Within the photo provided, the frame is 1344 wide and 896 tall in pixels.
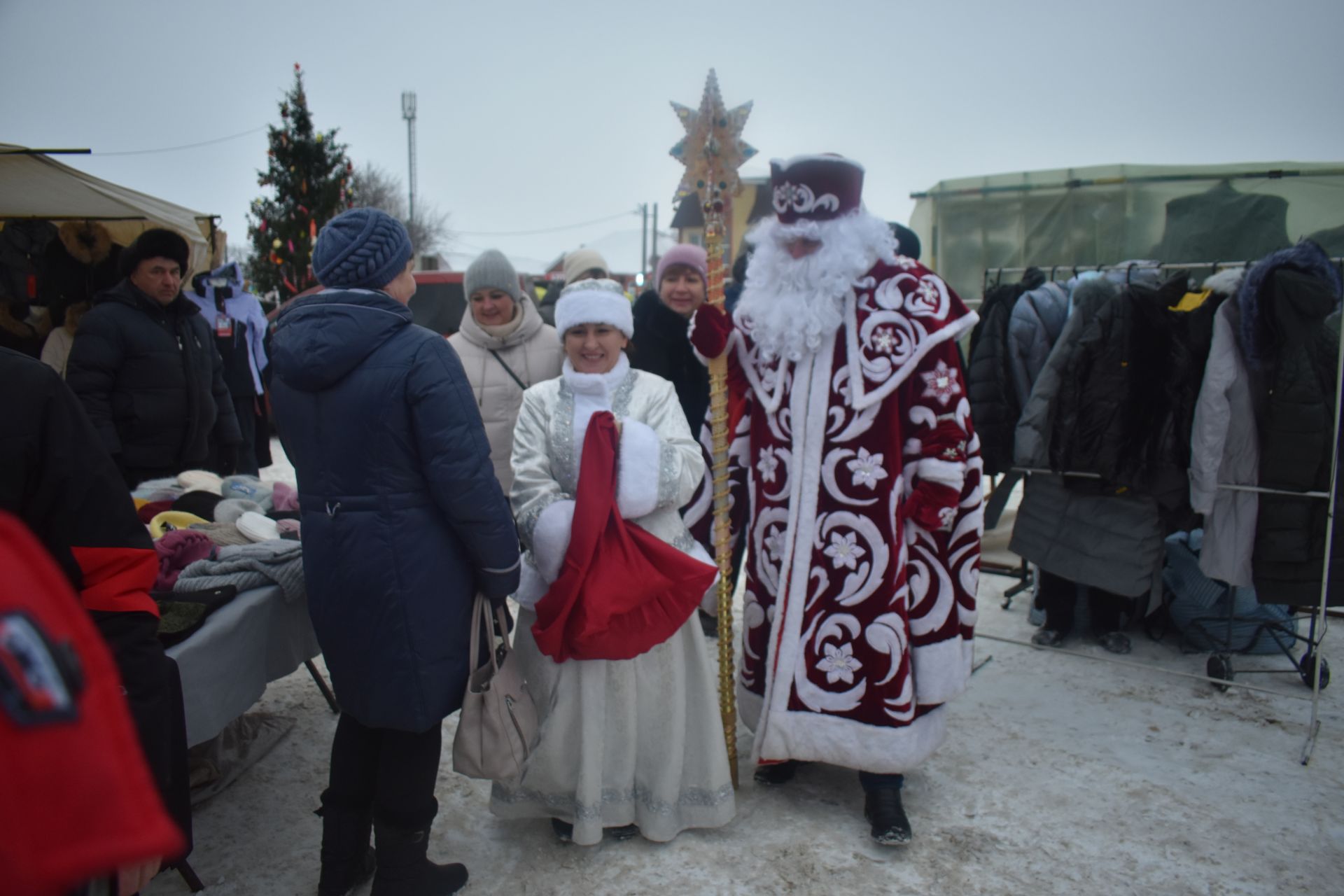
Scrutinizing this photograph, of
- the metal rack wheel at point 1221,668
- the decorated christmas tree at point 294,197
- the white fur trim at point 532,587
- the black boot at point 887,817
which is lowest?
the black boot at point 887,817

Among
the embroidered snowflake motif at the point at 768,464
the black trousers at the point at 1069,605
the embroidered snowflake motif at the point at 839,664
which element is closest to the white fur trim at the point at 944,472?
the embroidered snowflake motif at the point at 768,464

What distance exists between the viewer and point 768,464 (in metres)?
2.99

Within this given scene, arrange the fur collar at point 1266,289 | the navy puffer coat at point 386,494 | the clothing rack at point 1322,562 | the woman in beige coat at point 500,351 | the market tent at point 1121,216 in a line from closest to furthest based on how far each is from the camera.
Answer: the navy puffer coat at point 386,494
the clothing rack at point 1322,562
the fur collar at point 1266,289
the woman in beige coat at point 500,351
the market tent at point 1121,216

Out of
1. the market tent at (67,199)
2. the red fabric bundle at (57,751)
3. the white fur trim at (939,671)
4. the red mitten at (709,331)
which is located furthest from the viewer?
the market tent at (67,199)

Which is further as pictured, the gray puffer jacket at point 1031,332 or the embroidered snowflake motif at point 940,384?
the gray puffer jacket at point 1031,332

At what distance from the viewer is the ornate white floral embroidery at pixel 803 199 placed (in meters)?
2.81

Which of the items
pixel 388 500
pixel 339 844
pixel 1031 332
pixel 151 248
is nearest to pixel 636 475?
pixel 388 500

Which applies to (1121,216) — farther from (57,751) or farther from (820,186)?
(57,751)

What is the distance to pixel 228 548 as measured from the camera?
9.11ft

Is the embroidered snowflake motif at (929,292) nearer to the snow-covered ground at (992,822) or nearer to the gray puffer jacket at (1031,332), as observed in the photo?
the snow-covered ground at (992,822)

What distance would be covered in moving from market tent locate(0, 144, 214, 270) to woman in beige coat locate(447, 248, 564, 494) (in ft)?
7.69

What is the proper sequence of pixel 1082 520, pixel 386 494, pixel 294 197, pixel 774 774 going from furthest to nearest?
pixel 294 197 < pixel 1082 520 < pixel 774 774 < pixel 386 494

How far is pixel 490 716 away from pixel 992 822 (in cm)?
177

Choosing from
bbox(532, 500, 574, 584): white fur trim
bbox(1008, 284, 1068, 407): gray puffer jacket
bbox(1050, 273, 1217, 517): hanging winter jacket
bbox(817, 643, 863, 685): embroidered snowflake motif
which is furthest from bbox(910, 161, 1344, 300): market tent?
bbox(532, 500, 574, 584): white fur trim
